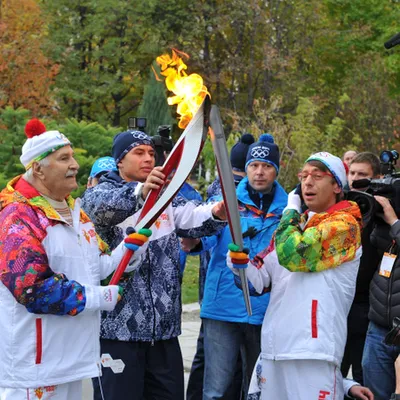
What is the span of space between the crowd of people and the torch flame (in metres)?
0.38

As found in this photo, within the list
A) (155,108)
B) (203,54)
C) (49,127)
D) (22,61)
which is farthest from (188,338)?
(203,54)

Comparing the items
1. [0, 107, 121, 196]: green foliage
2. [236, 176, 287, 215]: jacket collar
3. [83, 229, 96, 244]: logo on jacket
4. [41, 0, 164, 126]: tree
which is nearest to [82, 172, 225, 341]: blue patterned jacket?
[83, 229, 96, 244]: logo on jacket

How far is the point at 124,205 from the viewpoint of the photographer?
442cm

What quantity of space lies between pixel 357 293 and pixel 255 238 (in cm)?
78

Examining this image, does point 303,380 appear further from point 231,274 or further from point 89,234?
point 89,234

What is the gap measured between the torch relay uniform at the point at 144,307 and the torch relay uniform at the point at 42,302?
1.66 feet

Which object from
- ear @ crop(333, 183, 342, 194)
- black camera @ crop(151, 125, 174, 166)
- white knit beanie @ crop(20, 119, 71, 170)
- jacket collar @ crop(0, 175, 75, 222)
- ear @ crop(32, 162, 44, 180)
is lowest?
jacket collar @ crop(0, 175, 75, 222)

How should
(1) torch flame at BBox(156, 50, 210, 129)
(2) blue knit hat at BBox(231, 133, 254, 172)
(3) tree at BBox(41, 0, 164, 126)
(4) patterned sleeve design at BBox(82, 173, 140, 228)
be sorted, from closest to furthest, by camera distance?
(1) torch flame at BBox(156, 50, 210, 129), (4) patterned sleeve design at BBox(82, 173, 140, 228), (2) blue knit hat at BBox(231, 133, 254, 172), (3) tree at BBox(41, 0, 164, 126)

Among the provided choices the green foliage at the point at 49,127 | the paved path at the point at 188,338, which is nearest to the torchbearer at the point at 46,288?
the paved path at the point at 188,338

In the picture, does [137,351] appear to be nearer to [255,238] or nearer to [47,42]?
[255,238]

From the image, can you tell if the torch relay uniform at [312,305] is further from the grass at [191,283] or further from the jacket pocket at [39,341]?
the grass at [191,283]

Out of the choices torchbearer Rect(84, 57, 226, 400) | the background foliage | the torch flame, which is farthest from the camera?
the background foliage

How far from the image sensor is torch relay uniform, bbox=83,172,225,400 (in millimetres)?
4535

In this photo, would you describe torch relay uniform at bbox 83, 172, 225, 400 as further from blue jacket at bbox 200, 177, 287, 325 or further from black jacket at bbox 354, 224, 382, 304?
black jacket at bbox 354, 224, 382, 304
